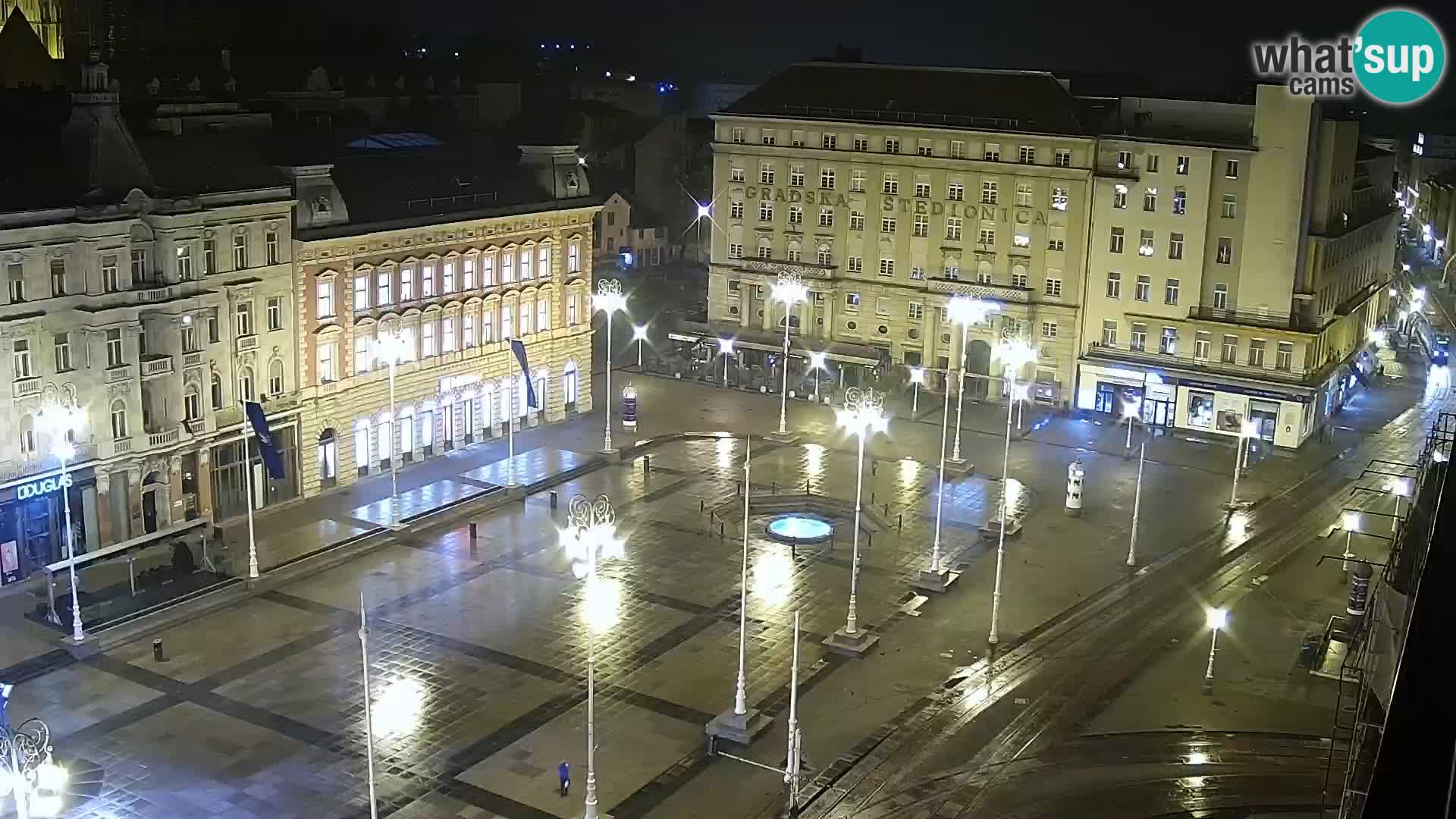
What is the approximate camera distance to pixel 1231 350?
86938mm

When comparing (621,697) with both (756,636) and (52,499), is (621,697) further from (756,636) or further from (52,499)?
(52,499)

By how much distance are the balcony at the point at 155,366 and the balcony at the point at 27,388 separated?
14.9ft

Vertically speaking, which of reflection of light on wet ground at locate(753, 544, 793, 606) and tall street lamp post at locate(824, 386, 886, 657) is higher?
tall street lamp post at locate(824, 386, 886, 657)

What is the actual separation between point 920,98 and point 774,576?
156ft

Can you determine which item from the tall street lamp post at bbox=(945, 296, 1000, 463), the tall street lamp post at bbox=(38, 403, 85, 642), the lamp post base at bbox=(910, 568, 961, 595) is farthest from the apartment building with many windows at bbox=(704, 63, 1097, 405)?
the tall street lamp post at bbox=(38, 403, 85, 642)

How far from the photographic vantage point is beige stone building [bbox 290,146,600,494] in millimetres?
68812

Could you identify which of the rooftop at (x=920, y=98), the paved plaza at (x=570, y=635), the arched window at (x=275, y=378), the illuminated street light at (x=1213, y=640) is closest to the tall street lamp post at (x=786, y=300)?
the paved plaza at (x=570, y=635)

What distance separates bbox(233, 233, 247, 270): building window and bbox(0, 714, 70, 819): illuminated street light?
2593cm

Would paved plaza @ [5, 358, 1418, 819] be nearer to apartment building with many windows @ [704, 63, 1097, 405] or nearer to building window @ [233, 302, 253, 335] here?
building window @ [233, 302, 253, 335]

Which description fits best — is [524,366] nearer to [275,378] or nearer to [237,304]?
[275,378]

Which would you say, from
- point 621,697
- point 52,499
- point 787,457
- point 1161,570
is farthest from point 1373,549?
point 52,499

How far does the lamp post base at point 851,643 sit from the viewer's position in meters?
52.3

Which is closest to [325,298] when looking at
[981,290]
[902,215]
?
[902,215]

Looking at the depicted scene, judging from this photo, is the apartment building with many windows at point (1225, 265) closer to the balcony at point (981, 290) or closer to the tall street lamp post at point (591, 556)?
the balcony at point (981, 290)
